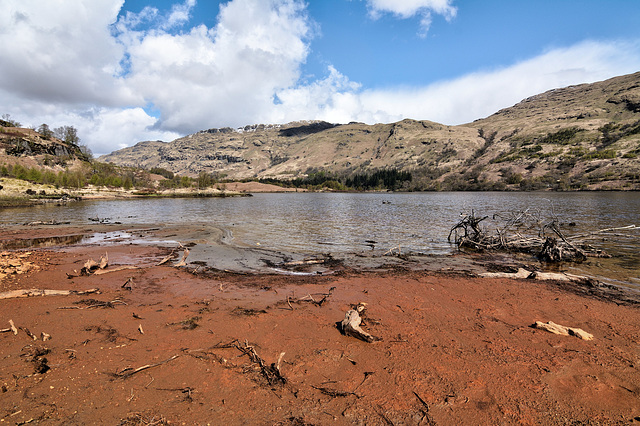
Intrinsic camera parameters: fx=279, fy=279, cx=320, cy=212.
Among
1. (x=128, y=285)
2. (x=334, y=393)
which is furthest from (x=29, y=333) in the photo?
(x=334, y=393)

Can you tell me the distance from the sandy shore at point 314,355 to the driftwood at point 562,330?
18 centimetres

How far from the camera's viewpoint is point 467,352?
257 inches

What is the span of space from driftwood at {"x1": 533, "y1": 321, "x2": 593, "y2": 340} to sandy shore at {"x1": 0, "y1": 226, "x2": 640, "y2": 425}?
18 centimetres

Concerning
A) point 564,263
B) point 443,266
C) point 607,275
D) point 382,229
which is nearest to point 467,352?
point 443,266

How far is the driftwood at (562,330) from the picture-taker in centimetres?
720

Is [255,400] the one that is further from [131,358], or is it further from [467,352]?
[467,352]

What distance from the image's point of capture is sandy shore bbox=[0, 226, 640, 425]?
469cm

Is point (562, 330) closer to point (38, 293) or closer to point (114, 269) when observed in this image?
point (38, 293)

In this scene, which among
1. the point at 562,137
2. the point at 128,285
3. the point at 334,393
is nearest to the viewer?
the point at 334,393

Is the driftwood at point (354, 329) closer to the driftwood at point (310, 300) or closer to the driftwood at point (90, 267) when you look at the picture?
the driftwood at point (310, 300)

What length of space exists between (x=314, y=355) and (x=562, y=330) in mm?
6693

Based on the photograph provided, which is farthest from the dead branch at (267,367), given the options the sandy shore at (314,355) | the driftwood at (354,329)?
the driftwood at (354,329)

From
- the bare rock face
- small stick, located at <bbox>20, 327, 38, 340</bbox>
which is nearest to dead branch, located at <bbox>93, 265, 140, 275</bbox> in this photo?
small stick, located at <bbox>20, 327, 38, 340</bbox>

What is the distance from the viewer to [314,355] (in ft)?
20.9
